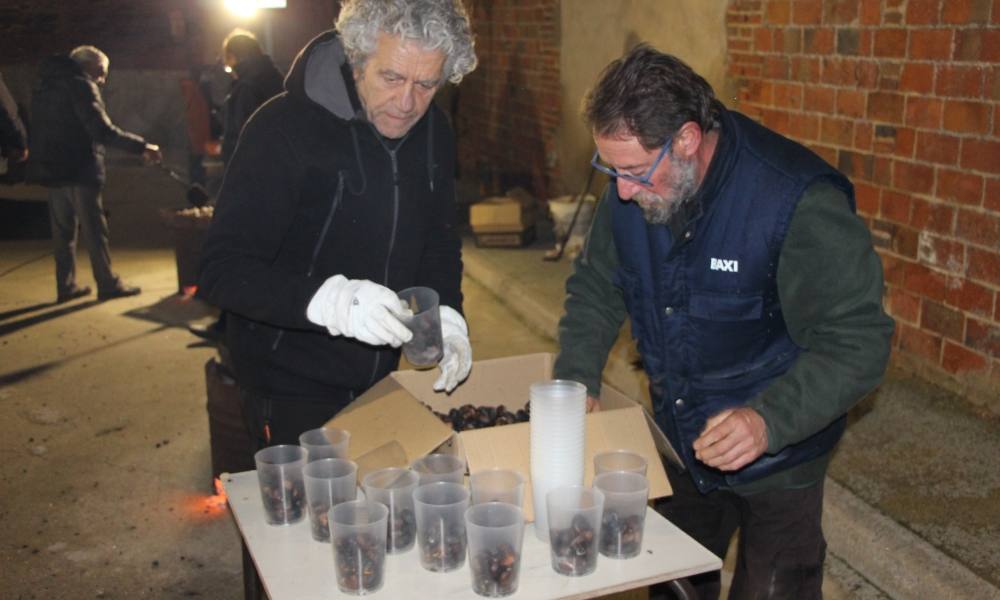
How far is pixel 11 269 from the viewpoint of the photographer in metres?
9.47

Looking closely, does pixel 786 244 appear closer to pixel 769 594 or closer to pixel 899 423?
pixel 769 594

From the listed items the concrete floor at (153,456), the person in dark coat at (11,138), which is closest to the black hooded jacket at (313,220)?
the concrete floor at (153,456)

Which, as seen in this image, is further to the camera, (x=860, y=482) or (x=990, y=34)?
(x=990, y=34)

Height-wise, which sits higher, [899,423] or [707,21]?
[707,21]

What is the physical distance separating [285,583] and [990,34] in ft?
12.8

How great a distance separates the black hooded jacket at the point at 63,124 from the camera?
314 inches

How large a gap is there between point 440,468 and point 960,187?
3.42 m

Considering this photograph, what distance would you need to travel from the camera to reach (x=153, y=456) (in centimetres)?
546

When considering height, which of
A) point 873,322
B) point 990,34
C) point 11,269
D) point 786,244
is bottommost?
point 11,269

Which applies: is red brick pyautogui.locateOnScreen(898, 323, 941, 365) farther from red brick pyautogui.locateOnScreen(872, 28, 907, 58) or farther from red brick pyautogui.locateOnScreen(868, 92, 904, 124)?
red brick pyautogui.locateOnScreen(872, 28, 907, 58)

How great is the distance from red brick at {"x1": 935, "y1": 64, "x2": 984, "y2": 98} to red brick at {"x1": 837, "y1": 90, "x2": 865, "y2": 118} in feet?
1.86

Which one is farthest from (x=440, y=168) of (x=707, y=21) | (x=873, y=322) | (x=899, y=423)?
(x=707, y=21)

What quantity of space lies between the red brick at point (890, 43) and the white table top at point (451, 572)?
138 inches

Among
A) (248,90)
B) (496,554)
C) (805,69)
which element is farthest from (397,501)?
(248,90)
